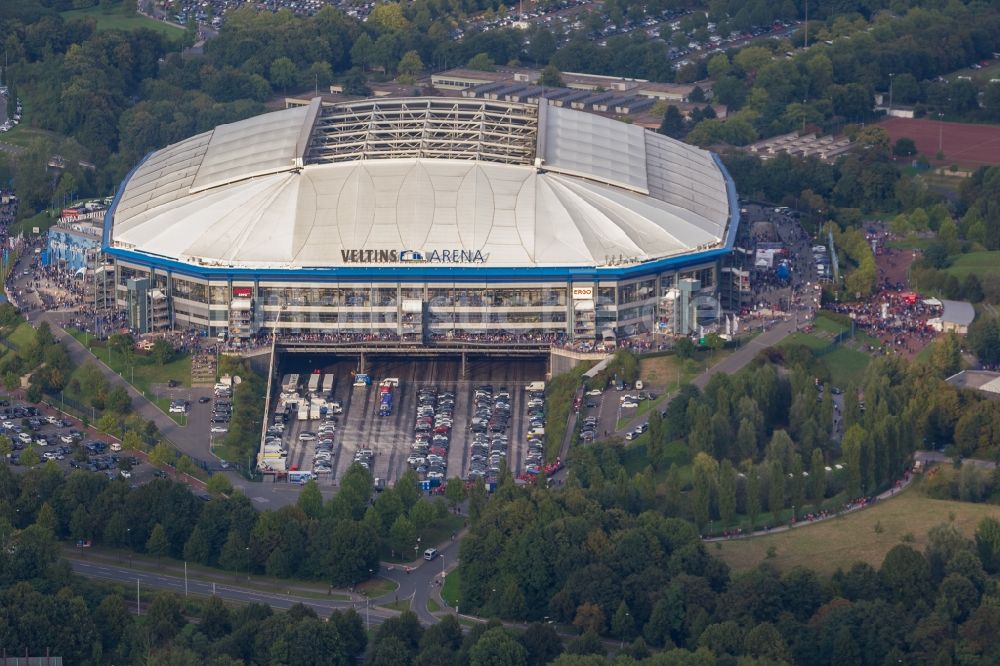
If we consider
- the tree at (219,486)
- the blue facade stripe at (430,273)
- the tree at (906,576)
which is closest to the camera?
the tree at (906,576)

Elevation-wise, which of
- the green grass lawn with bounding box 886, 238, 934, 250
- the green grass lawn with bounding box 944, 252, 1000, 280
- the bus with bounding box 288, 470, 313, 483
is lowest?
the bus with bounding box 288, 470, 313, 483

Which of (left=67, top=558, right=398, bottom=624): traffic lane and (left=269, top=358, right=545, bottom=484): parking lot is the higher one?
(left=269, top=358, right=545, bottom=484): parking lot

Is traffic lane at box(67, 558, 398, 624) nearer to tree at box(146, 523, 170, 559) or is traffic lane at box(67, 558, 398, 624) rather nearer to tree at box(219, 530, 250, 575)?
tree at box(219, 530, 250, 575)

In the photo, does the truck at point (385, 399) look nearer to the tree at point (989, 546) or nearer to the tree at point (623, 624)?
the tree at point (623, 624)

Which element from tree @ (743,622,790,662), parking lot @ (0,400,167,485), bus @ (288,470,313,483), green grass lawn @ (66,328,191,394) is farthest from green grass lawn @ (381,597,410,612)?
green grass lawn @ (66,328,191,394)

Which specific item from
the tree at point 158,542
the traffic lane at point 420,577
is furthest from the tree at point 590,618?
the tree at point 158,542

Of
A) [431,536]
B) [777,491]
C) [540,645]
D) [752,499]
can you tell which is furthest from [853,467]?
[540,645]

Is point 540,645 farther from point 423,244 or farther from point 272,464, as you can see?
point 423,244
